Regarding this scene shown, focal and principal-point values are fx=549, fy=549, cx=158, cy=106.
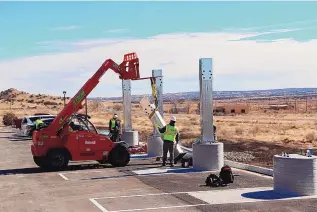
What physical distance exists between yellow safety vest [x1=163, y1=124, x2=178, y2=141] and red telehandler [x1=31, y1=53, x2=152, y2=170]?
5.76ft

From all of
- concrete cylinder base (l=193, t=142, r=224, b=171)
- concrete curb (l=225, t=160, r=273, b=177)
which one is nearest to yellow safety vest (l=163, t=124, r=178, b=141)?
concrete cylinder base (l=193, t=142, r=224, b=171)

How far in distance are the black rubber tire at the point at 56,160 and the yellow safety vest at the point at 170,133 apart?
3.42 metres

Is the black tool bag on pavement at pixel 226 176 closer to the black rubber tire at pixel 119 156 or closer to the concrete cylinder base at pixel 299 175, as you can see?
the concrete cylinder base at pixel 299 175

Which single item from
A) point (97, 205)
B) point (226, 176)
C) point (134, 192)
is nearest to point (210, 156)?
point (226, 176)

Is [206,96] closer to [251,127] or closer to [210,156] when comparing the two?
[210,156]

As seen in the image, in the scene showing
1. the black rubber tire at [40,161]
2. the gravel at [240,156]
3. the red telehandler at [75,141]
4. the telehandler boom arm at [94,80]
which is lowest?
the gravel at [240,156]

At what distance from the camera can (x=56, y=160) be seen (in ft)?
60.1

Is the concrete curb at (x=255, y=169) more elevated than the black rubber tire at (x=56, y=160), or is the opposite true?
the black rubber tire at (x=56, y=160)

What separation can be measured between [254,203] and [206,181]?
2.71 m

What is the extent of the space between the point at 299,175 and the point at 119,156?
8005mm

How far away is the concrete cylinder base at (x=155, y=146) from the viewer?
2195 cm

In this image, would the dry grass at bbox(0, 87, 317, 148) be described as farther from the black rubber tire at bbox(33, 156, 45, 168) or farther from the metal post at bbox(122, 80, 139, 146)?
the black rubber tire at bbox(33, 156, 45, 168)

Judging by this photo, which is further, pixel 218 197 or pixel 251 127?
pixel 251 127

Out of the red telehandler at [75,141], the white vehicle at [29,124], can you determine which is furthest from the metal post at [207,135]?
the white vehicle at [29,124]
